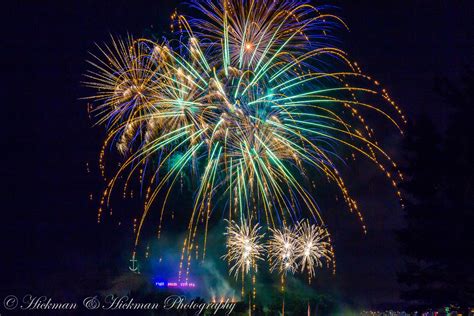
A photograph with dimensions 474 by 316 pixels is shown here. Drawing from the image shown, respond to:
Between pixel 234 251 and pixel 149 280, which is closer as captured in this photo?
pixel 234 251

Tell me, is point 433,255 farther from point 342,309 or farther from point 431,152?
point 342,309

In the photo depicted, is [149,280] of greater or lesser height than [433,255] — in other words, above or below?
above

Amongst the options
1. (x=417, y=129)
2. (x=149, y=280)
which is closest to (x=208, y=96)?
(x=417, y=129)

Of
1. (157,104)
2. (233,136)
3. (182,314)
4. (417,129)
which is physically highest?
(417,129)

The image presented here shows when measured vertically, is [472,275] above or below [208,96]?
below

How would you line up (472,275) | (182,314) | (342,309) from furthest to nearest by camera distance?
1. (342,309)
2. (182,314)
3. (472,275)

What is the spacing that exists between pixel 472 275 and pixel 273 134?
14.3 metres

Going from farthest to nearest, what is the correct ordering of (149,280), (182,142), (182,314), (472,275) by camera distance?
(149,280) → (182,314) → (472,275) → (182,142)

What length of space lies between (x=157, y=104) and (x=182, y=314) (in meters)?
29.0

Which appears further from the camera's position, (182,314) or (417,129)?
(182,314)

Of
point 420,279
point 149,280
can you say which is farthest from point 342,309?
point 420,279

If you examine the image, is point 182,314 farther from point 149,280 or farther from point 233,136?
point 233,136

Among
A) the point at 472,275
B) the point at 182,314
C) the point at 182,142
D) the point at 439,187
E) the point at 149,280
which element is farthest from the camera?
the point at 149,280

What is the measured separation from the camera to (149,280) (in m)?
59.7
